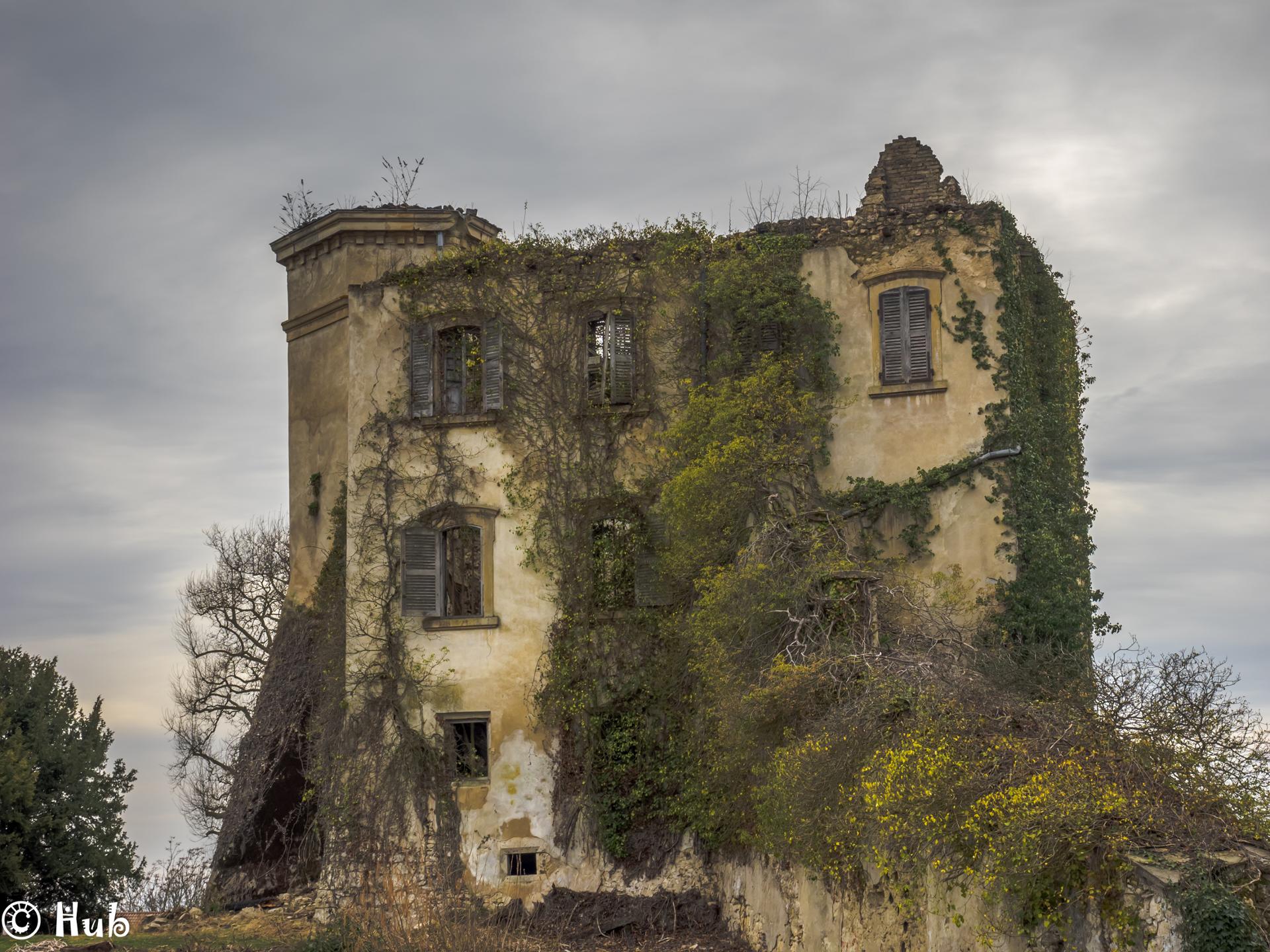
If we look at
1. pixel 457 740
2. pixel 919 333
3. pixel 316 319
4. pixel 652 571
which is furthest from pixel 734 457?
pixel 316 319

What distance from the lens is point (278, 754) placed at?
24.6 meters

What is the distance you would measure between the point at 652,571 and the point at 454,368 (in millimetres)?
5123

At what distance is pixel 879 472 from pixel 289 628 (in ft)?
39.2

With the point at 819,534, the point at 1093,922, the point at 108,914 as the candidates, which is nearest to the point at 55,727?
the point at 108,914

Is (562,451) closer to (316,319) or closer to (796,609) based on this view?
(796,609)

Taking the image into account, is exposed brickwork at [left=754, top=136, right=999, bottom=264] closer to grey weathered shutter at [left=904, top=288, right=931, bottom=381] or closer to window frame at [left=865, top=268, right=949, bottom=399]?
window frame at [left=865, top=268, right=949, bottom=399]

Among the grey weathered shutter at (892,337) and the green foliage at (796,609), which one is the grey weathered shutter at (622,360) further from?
the grey weathered shutter at (892,337)

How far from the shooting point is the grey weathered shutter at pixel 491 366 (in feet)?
74.9

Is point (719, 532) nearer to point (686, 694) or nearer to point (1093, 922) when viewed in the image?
point (686, 694)

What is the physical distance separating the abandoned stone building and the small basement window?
0.03 metres

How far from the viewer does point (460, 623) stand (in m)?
22.3

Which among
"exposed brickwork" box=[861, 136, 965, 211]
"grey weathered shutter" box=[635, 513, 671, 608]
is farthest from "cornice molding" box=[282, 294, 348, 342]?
"exposed brickwork" box=[861, 136, 965, 211]

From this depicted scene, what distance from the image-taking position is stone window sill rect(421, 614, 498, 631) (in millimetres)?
22234

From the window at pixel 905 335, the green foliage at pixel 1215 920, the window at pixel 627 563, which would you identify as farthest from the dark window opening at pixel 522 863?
the green foliage at pixel 1215 920
